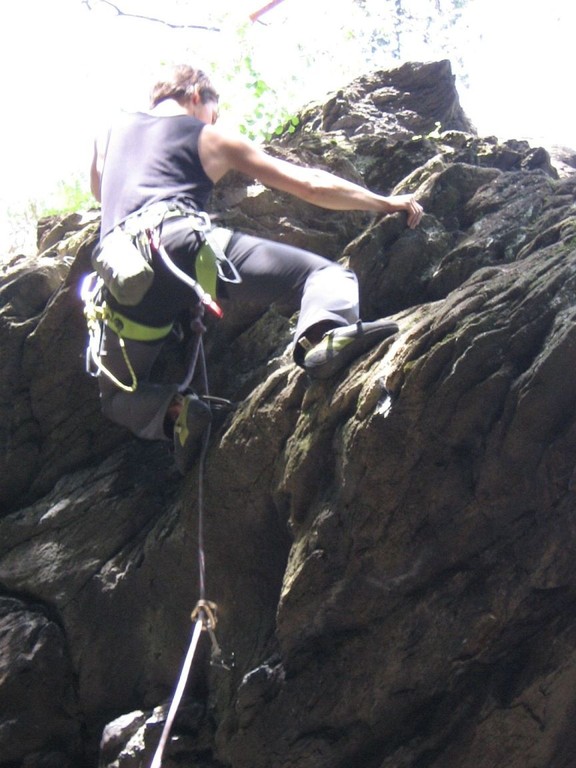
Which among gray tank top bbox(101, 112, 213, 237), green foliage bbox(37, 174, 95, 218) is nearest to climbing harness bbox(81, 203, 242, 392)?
gray tank top bbox(101, 112, 213, 237)

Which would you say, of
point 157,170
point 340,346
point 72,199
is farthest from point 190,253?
point 72,199

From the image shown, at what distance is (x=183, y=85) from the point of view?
4949 mm

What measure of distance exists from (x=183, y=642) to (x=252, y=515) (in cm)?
92

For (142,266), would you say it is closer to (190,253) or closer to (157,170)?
(190,253)

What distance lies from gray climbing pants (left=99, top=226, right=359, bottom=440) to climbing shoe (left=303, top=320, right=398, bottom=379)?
0.09 meters

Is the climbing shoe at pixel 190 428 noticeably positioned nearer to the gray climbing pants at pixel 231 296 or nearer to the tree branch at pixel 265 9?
the gray climbing pants at pixel 231 296

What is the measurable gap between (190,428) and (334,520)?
41.0 inches

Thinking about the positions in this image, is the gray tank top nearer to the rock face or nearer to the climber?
the climber

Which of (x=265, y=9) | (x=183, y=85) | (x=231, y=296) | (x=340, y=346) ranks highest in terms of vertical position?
(x=265, y=9)

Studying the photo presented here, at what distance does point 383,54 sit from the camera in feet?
45.7

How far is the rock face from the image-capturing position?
4.11 meters

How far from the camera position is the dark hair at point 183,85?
16.2ft

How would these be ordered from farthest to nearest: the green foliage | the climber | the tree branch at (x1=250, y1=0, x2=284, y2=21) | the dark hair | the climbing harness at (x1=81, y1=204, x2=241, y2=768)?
the tree branch at (x1=250, y1=0, x2=284, y2=21) → the green foliage → the dark hair → the climber → the climbing harness at (x1=81, y1=204, x2=241, y2=768)

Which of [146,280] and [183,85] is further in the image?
[183,85]
